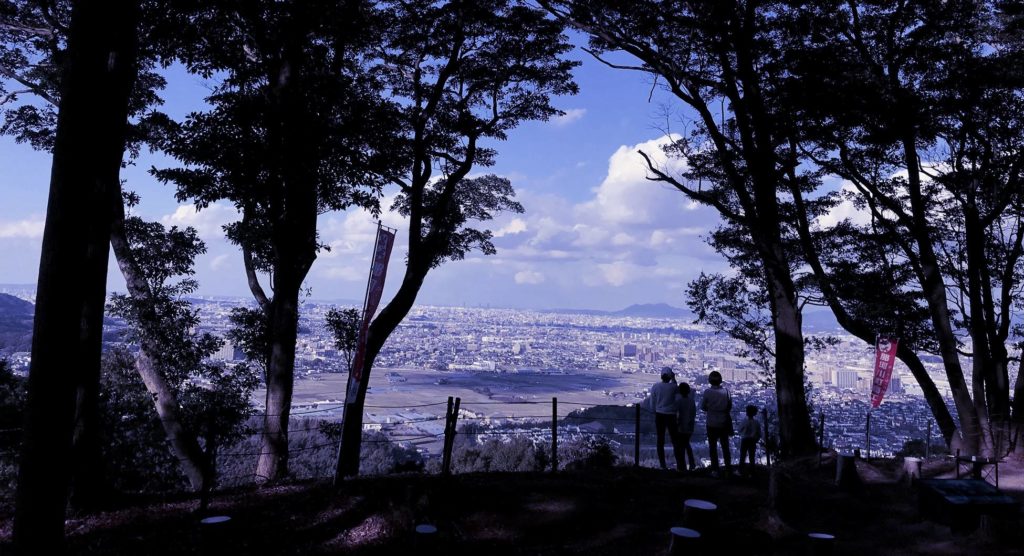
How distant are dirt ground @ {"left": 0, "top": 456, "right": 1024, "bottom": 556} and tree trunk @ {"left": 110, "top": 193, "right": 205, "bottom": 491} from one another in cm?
453

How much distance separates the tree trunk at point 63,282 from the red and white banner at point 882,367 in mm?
12357

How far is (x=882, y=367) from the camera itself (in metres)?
12.7

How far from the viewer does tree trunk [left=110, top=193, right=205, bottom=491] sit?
39.8 feet

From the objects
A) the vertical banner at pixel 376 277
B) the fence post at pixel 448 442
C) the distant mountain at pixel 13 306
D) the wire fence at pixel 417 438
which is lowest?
the wire fence at pixel 417 438

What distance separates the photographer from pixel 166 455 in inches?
621

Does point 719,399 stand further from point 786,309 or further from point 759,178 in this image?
point 759,178

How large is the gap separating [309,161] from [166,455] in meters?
9.36

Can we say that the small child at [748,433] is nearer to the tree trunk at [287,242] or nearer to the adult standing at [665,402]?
the adult standing at [665,402]

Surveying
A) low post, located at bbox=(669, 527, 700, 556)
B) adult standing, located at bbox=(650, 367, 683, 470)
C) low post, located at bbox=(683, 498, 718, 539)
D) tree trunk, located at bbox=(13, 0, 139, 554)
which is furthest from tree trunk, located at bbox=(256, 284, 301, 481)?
low post, located at bbox=(669, 527, 700, 556)

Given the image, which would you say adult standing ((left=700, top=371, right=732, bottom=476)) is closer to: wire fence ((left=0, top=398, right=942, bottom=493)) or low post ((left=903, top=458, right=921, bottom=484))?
wire fence ((left=0, top=398, right=942, bottom=493))

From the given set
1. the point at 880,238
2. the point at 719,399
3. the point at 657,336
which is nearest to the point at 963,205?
the point at 880,238

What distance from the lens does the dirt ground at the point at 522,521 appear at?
21.0 feet

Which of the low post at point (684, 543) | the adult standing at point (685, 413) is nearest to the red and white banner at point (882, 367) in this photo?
the adult standing at point (685, 413)

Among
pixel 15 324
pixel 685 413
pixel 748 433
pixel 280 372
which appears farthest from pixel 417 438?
pixel 15 324
